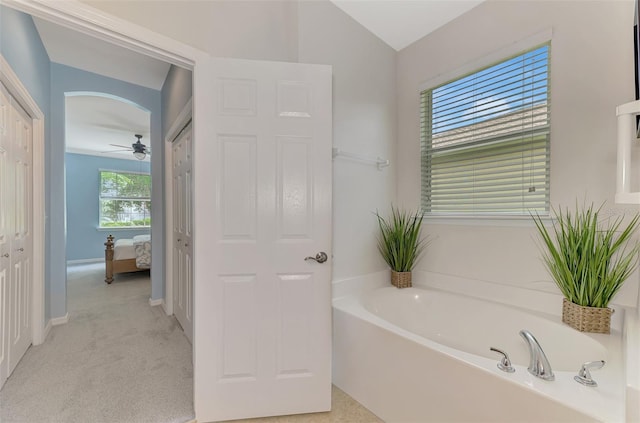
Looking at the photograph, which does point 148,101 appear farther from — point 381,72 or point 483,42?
point 483,42

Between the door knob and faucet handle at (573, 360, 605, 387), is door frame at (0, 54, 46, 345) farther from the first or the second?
faucet handle at (573, 360, 605, 387)

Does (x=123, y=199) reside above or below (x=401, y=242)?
above

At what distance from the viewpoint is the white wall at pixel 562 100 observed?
1572mm

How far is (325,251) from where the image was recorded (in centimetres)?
167

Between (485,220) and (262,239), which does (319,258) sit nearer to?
(262,239)

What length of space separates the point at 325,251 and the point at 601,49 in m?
1.94

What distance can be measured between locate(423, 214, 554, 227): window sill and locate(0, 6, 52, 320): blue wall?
10.1 ft

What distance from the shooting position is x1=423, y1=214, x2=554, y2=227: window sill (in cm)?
187

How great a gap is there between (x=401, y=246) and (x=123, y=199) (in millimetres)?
7075

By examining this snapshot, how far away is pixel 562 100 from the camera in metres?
1.74

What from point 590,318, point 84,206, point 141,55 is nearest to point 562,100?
point 590,318

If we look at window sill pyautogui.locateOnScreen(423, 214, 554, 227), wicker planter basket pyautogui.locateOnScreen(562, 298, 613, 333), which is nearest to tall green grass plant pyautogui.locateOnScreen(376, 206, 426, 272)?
window sill pyautogui.locateOnScreen(423, 214, 554, 227)

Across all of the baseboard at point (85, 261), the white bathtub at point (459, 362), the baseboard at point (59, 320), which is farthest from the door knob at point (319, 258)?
the baseboard at point (85, 261)

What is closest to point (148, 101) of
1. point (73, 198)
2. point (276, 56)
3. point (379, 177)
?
point (276, 56)
